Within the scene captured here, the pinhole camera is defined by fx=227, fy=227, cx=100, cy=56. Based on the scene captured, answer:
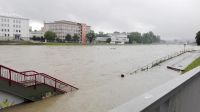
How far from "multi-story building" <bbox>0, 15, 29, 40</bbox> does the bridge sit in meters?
102

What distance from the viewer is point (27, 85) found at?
13523mm

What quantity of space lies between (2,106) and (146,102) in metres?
12.3

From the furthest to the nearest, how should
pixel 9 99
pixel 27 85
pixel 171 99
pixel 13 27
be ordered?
1. pixel 13 27
2. pixel 27 85
3. pixel 9 99
4. pixel 171 99

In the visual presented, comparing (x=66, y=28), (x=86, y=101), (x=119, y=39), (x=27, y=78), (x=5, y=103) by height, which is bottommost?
(x=86, y=101)

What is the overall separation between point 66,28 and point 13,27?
41202mm

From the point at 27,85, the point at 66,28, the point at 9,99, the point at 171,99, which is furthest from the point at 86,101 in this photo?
the point at 66,28

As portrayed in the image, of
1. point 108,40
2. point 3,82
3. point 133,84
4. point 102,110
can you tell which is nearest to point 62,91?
point 102,110

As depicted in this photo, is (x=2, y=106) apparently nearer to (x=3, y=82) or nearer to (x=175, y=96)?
(x=3, y=82)

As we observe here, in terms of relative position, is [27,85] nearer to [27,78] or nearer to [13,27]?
[27,78]

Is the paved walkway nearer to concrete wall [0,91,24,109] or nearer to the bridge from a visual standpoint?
concrete wall [0,91,24,109]

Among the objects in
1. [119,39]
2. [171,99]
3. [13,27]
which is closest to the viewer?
[171,99]

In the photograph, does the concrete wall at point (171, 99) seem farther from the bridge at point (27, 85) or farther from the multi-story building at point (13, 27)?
the multi-story building at point (13, 27)

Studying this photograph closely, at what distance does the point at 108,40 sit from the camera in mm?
167750

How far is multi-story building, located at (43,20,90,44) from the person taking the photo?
5827 inches
